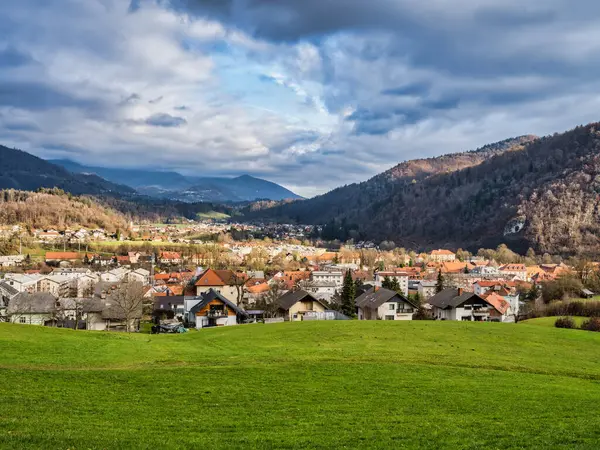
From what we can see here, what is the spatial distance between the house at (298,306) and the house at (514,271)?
9354 cm

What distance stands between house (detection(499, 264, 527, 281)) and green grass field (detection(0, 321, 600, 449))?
114 meters

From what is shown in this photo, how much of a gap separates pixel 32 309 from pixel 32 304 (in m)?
0.96

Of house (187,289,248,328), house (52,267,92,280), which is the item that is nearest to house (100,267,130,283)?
house (52,267,92,280)

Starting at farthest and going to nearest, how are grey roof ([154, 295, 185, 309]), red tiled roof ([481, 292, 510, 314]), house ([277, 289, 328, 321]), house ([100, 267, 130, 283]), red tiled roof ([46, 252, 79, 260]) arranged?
red tiled roof ([46, 252, 79, 260]) < house ([100, 267, 130, 283]) < grey roof ([154, 295, 185, 309]) < red tiled roof ([481, 292, 510, 314]) < house ([277, 289, 328, 321])

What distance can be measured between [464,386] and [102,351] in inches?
717

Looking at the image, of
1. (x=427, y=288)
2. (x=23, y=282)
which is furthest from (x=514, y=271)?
(x=23, y=282)

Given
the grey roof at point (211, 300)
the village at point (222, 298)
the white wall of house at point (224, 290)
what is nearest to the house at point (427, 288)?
the village at point (222, 298)

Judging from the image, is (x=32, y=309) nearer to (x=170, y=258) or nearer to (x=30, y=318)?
(x=30, y=318)

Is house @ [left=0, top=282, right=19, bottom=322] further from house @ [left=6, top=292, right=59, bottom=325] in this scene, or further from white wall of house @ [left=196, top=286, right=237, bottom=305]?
white wall of house @ [left=196, top=286, right=237, bottom=305]

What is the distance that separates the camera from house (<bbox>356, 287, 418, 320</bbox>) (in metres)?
59.2

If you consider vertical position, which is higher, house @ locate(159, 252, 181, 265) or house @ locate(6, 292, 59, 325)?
house @ locate(159, 252, 181, 265)

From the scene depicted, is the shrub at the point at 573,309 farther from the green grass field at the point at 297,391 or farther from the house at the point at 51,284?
the house at the point at 51,284

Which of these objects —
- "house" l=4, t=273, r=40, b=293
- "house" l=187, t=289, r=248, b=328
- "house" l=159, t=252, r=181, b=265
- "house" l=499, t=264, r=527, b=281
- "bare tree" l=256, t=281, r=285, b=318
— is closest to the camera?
"house" l=187, t=289, r=248, b=328

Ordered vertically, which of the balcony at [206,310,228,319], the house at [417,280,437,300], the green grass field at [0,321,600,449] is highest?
the green grass field at [0,321,600,449]
